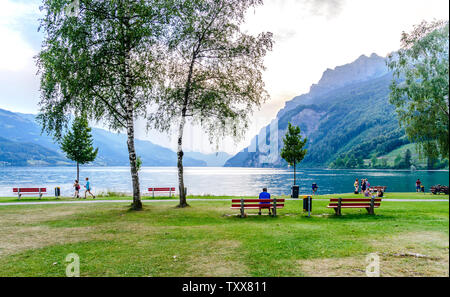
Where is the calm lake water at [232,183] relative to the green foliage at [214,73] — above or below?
below

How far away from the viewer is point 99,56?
46.7ft

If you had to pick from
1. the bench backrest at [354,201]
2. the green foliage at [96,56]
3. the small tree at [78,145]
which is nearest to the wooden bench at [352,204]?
the bench backrest at [354,201]

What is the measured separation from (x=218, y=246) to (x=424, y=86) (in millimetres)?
6581

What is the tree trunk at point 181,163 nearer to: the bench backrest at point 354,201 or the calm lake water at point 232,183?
the bench backrest at point 354,201

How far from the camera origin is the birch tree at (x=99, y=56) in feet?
43.3

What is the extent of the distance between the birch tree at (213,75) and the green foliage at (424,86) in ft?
27.9

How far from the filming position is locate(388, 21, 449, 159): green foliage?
3104 mm

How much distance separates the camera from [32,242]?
933 centimetres

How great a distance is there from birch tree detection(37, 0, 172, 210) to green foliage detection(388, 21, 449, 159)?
11.0 metres

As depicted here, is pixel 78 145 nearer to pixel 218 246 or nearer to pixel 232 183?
pixel 218 246

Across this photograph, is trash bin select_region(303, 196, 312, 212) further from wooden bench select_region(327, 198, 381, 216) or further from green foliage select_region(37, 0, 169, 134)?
green foliage select_region(37, 0, 169, 134)

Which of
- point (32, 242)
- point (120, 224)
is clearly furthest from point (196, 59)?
point (32, 242)

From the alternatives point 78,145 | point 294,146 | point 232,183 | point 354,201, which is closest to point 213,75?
point 354,201
